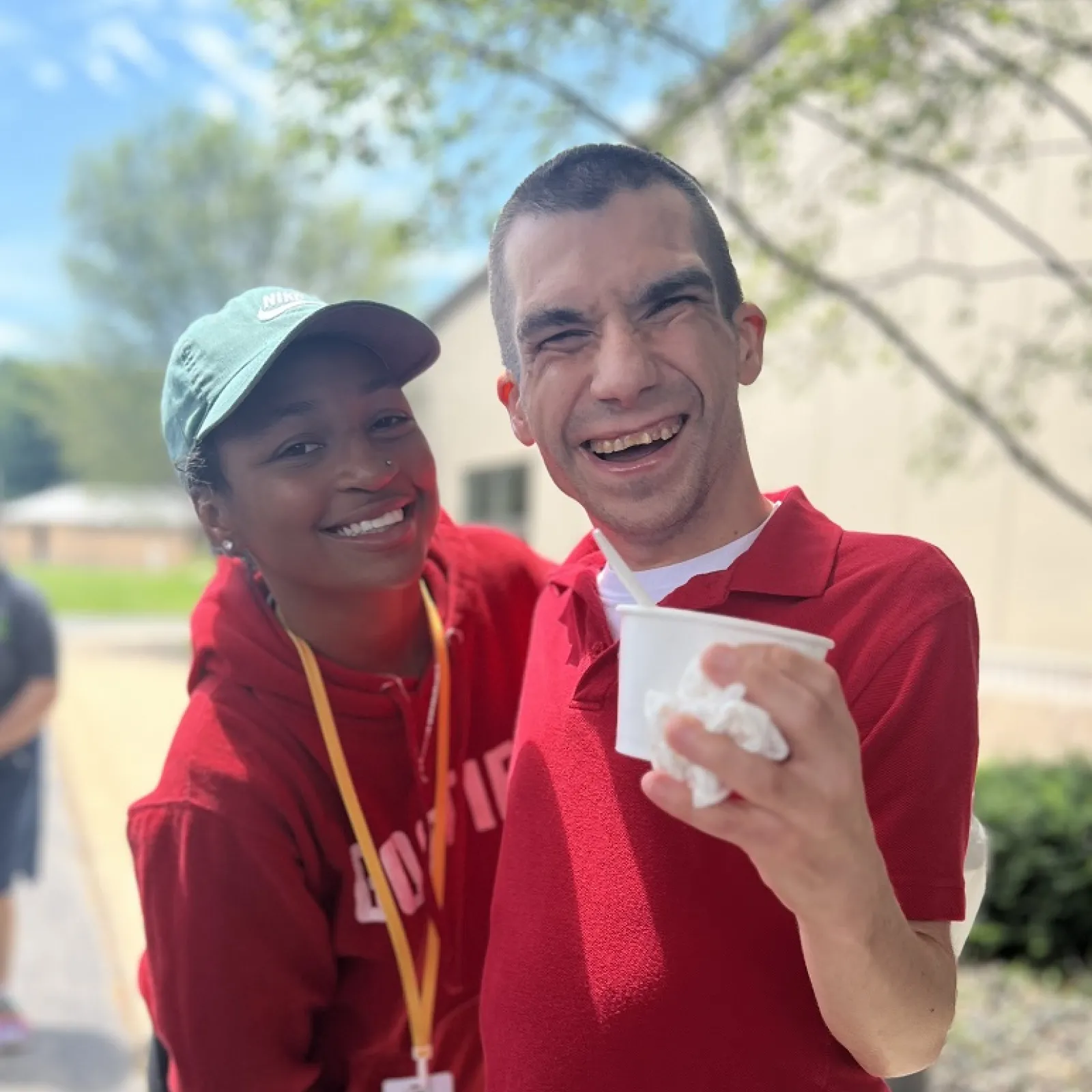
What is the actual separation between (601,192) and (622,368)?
22 cm

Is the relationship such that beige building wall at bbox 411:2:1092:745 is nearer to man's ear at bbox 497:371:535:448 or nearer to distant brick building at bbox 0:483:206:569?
man's ear at bbox 497:371:535:448

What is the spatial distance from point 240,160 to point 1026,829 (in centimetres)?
1843

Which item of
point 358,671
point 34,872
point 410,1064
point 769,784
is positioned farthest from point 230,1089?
point 34,872

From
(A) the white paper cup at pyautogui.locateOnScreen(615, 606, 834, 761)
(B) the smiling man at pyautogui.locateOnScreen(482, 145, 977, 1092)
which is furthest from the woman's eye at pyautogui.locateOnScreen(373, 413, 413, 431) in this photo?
(A) the white paper cup at pyautogui.locateOnScreen(615, 606, 834, 761)

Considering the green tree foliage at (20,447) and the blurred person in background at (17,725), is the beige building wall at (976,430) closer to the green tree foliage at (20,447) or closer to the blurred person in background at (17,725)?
the blurred person in background at (17,725)

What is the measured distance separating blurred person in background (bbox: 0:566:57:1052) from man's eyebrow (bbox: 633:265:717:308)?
412cm

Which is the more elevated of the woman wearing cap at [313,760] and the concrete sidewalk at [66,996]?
the woman wearing cap at [313,760]

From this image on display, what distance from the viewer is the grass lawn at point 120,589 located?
109 ft

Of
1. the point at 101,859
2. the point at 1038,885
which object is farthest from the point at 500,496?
the point at 1038,885

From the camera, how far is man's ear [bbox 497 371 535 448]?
142 centimetres

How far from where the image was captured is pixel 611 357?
4.07ft

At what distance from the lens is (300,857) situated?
5.28 ft

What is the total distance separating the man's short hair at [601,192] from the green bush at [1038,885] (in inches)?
188

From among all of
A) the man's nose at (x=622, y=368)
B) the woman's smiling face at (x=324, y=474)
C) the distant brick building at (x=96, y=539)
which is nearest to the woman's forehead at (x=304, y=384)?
the woman's smiling face at (x=324, y=474)
